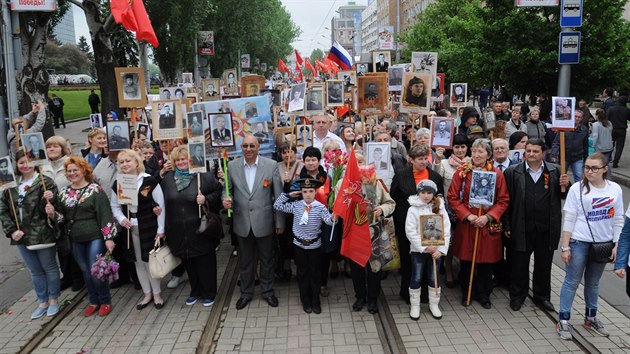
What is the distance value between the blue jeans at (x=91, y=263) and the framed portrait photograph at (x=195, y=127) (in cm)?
164

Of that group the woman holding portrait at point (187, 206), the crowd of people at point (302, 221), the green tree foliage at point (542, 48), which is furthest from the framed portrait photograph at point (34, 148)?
the green tree foliage at point (542, 48)

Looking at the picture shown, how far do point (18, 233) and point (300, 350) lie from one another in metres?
3.51

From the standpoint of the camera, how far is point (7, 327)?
5910mm

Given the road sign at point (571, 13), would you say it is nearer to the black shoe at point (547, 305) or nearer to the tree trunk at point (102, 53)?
the black shoe at point (547, 305)

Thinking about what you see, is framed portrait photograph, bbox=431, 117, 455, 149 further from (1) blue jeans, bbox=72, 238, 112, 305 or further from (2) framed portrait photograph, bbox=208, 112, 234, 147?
(1) blue jeans, bbox=72, 238, 112, 305

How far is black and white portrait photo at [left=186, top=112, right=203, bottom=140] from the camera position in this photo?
6145 millimetres

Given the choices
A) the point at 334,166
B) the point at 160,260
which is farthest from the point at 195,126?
the point at 334,166

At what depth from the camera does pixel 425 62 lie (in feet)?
30.9

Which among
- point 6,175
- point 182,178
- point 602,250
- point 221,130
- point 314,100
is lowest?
point 602,250

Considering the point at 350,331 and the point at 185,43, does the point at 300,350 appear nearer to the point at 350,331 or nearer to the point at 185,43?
the point at 350,331

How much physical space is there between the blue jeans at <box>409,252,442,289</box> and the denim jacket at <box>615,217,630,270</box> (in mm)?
1949

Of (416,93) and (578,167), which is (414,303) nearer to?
(416,93)

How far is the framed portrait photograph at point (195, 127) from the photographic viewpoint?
612 centimetres

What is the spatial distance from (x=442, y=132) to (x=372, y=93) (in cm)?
175
